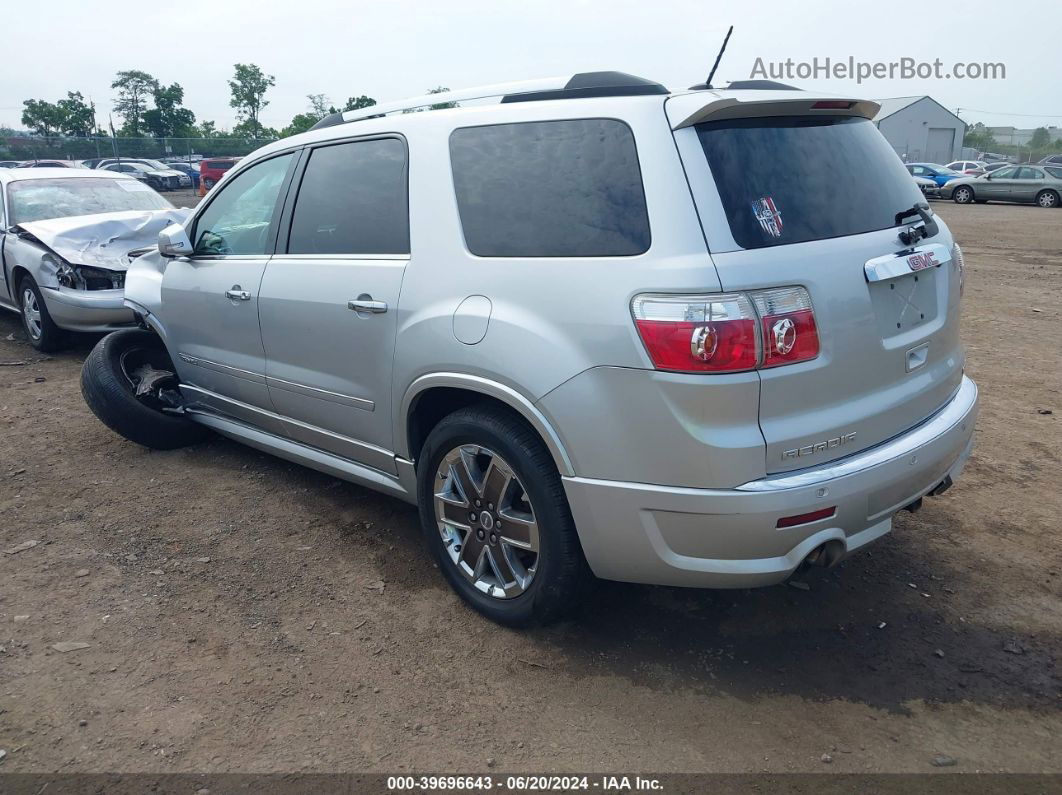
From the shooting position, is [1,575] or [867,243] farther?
[1,575]

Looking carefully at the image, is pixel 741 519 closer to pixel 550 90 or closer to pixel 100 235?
pixel 550 90

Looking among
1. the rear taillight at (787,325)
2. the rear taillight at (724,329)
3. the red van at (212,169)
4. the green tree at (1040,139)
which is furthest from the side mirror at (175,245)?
the green tree at (1040,139)

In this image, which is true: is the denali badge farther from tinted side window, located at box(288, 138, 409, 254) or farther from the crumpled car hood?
the crumpled car hood

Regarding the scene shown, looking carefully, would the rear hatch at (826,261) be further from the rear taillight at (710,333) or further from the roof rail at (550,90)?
the roof rail at (550,90)

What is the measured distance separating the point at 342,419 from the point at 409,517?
0.77m

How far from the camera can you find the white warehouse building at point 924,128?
66.0m

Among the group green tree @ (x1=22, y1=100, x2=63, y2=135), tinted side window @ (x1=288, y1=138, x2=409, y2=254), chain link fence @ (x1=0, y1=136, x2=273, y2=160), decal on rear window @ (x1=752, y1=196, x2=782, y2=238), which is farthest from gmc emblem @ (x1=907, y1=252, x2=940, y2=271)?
green tree @ (x1=22, y1=100, x2=63, y2=135)

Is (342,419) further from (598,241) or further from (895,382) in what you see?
(895,382)

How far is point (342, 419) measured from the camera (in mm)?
3719

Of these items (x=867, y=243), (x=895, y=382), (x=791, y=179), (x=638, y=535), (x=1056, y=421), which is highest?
(x=791, y=179)

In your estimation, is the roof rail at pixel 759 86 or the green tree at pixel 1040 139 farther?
the green tree at pixel 1040 139

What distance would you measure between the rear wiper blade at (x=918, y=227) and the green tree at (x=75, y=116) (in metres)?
58.7

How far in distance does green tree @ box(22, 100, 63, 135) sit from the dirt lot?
64.1 meters

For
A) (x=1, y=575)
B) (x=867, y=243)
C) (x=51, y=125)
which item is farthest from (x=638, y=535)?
(x=51, y=125)
